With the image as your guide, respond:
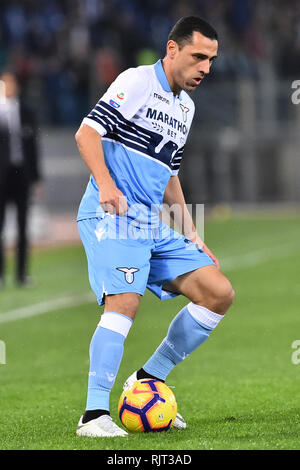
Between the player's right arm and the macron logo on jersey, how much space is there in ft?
1.17

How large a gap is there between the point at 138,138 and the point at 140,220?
0.40 metres

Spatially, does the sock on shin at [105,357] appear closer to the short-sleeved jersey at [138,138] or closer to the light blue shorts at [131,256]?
the light blue shorts at [131,256]

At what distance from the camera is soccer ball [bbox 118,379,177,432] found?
4.92 meters

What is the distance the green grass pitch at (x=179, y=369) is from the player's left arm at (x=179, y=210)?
3.03 feet

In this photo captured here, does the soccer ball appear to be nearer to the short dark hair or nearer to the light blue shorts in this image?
the light blue shorts

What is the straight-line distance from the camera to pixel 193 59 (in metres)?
4.99

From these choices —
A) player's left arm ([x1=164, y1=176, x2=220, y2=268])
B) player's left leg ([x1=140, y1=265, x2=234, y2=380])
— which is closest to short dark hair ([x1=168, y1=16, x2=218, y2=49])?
player's left arm ([x1=164, y1=176, x2=220, y2=268])

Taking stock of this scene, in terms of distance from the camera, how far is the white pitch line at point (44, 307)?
371 inches

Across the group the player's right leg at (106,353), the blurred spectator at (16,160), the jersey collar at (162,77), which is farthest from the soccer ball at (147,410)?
the blurred spectator at (16,160)

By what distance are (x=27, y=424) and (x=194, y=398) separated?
1141mm

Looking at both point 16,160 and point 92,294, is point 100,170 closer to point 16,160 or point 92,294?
point 92,294

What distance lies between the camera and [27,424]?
5227mm

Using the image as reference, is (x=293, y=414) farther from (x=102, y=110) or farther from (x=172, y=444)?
(x=102, y=110)
